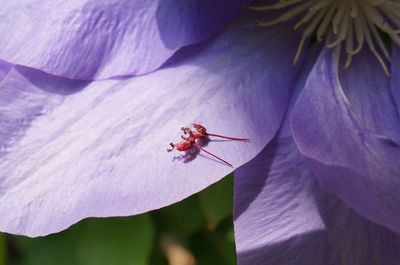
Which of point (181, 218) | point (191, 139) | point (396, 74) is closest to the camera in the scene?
point (191, 139)

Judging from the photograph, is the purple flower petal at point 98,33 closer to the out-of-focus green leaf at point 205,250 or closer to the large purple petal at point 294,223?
the large purple petal at point 294,223

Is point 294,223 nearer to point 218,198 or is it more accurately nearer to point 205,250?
point 218,198

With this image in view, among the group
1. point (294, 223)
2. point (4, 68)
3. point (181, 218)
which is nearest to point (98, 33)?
point (4, 68)

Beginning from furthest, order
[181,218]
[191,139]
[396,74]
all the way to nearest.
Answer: [181,218]
[396,74]
[191,139]

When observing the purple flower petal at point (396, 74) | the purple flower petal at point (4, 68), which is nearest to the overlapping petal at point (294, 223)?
the purple flower petal at point (396, 74)

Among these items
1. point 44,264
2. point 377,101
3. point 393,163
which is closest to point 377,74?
point 377,101

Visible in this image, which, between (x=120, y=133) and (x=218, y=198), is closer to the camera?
(x=120, y=133)
